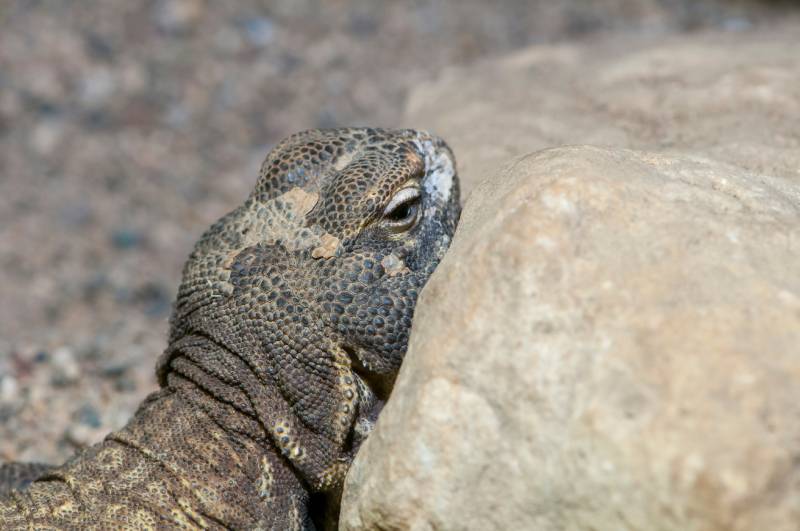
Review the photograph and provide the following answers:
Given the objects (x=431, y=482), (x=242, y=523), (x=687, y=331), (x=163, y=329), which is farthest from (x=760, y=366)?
(x=163, y=329)

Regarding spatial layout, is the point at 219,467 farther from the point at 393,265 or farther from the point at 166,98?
the point at 166,98

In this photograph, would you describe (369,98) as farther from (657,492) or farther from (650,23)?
(657,492)

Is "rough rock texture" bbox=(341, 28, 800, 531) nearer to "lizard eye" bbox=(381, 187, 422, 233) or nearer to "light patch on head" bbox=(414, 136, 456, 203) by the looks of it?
"lizard eye" bbox=(381, 187, 422, 233)

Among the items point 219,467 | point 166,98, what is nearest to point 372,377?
point 219,467

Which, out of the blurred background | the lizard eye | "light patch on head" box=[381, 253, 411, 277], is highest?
the lizard eye

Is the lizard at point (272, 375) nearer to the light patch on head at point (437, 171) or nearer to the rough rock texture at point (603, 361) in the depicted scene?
the light patch on head at point (437, 171)

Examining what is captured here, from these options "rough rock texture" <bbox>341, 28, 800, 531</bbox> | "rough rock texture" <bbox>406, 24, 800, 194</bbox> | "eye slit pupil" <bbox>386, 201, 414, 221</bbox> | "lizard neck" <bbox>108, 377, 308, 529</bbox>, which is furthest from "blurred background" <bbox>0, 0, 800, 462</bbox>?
"rough rock texture" <bbox>341, 28, 800, 531</bbox>
